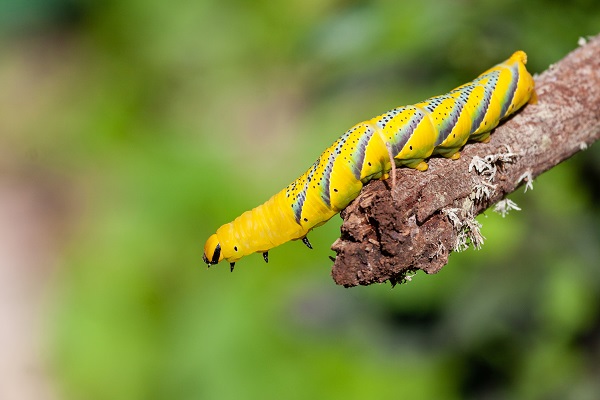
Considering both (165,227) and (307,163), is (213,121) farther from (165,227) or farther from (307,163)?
(307,163)

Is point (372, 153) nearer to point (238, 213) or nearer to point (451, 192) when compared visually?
point (451, 192)

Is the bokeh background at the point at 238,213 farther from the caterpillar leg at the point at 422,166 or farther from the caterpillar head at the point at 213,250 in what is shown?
the caterpillar head at the point at 213,250

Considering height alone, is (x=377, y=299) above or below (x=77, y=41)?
below

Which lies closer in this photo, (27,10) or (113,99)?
(113,99)

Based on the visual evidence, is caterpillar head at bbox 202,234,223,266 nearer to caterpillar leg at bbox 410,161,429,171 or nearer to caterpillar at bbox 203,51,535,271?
caterpillar at bbox 203,51,535,271

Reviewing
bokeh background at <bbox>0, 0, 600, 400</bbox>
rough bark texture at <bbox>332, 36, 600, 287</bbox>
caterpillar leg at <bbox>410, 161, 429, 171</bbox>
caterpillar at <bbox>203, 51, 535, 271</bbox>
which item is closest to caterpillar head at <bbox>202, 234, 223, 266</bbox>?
caterpillar at <bbox>203, 51, 535, 271</bbox>

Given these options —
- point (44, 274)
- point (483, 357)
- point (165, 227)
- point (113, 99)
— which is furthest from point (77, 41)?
point (483, 357)

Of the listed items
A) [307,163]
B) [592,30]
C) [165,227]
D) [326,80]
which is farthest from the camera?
[165,227]
